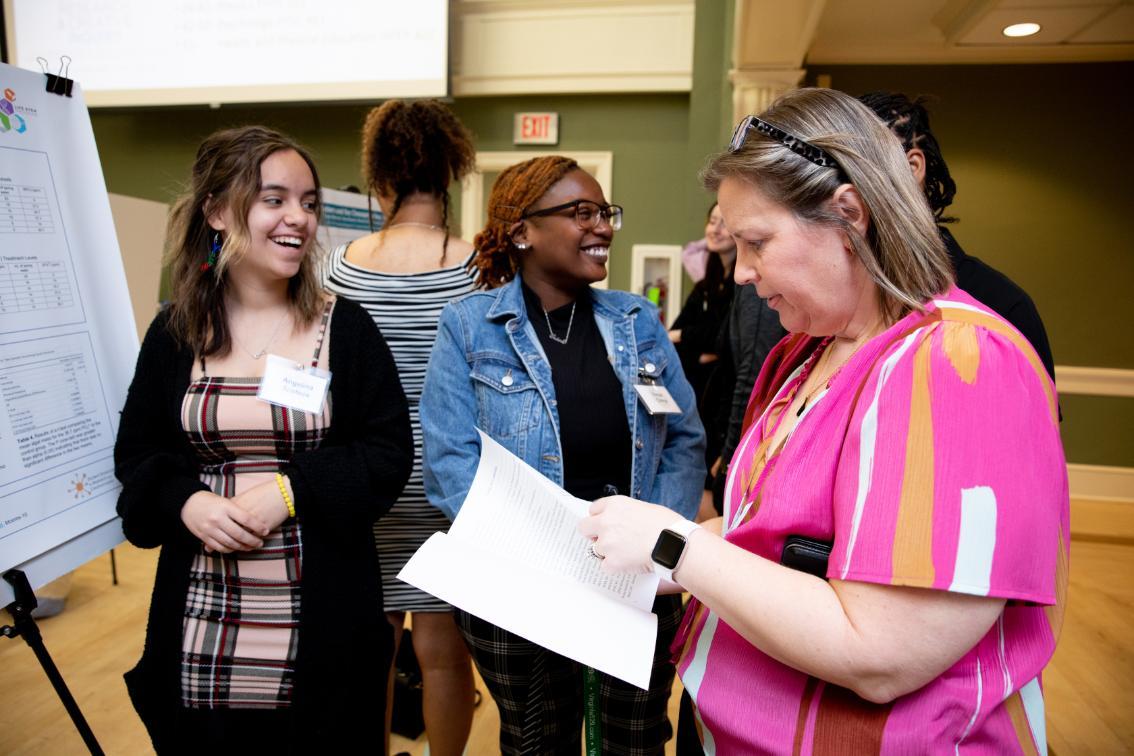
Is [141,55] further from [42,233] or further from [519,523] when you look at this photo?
[519,523]

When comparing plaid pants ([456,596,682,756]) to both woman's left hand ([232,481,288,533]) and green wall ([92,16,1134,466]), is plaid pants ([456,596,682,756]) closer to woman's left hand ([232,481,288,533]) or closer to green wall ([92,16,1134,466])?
woman's left hand ([232,481,288,533])

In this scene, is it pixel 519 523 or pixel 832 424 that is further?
pixel 519 523

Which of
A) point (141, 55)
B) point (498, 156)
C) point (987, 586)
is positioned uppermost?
point (141, 55)

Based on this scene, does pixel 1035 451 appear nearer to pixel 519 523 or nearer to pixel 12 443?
pixel 519 523

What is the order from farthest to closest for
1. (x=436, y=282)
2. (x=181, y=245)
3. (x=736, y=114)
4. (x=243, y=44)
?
(x=243, y=44) → (x=736, y=114) → (x=436, y=282) → (x=181, y=245)

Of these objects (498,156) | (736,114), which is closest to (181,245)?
(736,114)

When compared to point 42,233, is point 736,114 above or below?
above

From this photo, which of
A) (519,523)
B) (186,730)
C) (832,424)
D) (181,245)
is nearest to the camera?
(832,424)

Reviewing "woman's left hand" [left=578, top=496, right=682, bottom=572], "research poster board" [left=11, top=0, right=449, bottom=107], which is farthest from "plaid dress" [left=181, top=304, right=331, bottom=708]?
"research poster board" [left=11, top=0, right=449, bottom=107]

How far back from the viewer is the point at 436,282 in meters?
1.68

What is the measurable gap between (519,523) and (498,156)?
421cm

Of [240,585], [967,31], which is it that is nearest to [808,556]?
[240,585]

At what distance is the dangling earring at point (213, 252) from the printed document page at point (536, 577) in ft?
2.24

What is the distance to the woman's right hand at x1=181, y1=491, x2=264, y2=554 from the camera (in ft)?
3.65
